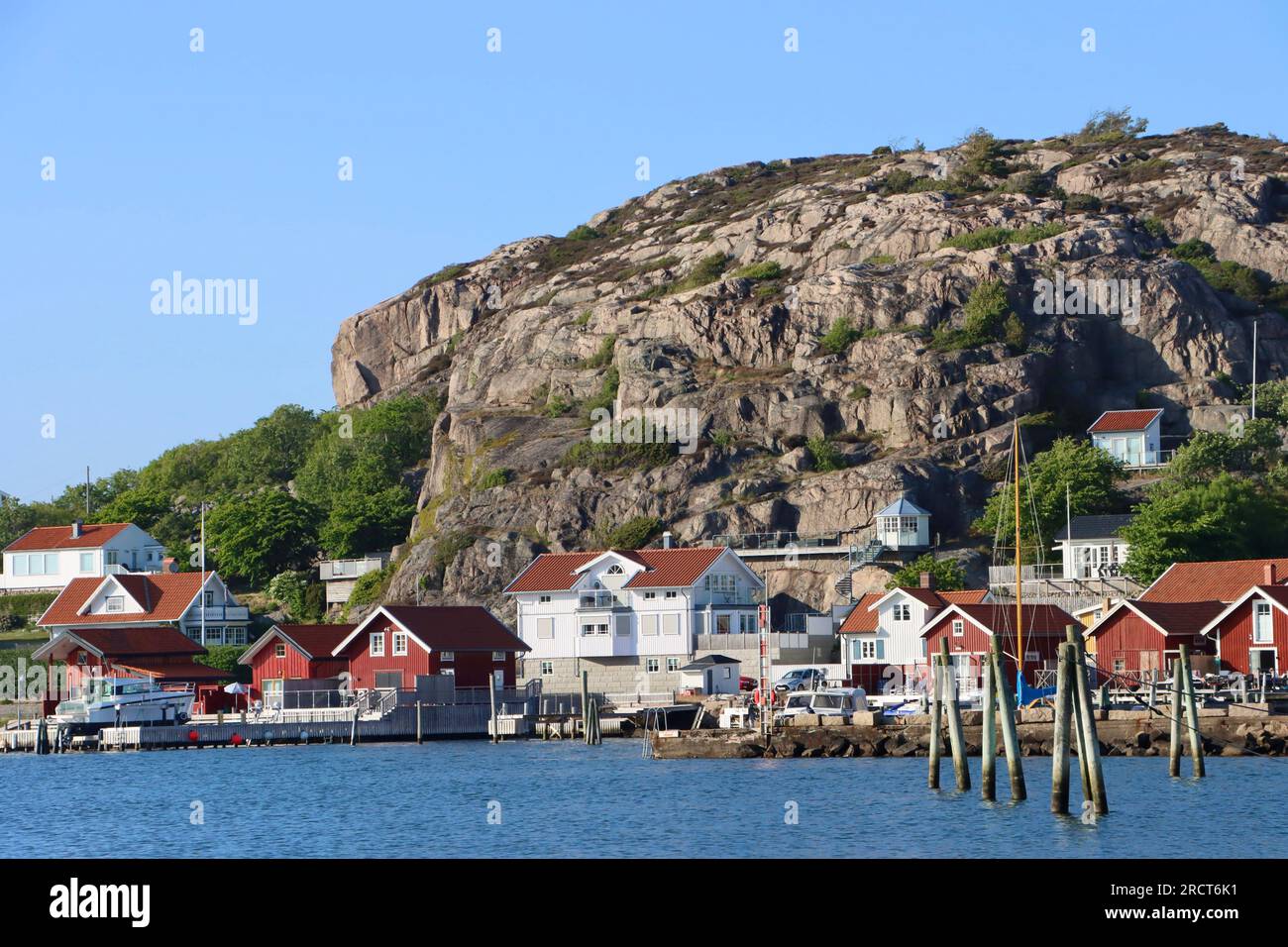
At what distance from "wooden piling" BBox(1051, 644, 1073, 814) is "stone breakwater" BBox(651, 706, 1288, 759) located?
66.8 feet

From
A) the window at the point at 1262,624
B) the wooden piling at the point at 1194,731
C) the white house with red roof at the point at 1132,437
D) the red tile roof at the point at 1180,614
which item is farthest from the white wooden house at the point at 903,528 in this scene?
the wooden piling at the point at 1194,731

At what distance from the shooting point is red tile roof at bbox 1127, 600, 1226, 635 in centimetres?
7388

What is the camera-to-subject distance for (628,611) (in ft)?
313

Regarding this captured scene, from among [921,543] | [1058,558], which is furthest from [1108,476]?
[921,543]

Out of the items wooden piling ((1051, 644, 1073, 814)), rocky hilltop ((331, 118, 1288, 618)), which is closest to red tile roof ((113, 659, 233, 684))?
rocky hilltop ((331, 118, 1288, 618))

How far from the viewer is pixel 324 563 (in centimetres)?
11838

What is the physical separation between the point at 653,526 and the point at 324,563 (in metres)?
25.5

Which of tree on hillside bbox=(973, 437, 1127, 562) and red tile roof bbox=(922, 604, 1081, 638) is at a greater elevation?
tree on hillside bbox=(973, 437, 1127, 562)

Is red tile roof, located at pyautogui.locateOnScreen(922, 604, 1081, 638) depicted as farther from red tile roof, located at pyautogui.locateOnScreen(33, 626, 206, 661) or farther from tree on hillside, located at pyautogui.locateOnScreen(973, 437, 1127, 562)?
red tile roof, located at pyautogui.locateOnScreen(33, 626, 206, 661)

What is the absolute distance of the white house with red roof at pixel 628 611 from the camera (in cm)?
9419

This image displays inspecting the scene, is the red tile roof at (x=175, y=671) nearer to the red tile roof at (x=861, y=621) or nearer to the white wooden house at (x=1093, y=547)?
the red tile roof at (x=861, y=621)

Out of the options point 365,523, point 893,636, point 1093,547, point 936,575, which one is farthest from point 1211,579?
point 365,523
